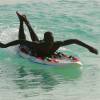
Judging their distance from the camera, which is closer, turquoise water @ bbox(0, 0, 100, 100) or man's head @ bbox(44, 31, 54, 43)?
turquoise water @ bbox(0, 0, 100, 100)

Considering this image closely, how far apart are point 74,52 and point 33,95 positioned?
19.5 feet

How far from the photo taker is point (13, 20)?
73.9 ft

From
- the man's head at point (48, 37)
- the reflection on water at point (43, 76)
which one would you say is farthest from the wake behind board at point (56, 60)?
the man's head at point (48, 37)

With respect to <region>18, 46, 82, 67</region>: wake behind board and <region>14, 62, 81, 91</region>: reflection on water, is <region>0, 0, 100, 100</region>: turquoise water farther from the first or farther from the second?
<region>18, 46, 82, 67</region>: wake behind board

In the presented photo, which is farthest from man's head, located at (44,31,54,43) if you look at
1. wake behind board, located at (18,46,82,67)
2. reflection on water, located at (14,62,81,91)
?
reflection on water, located at (14,62,81,91)

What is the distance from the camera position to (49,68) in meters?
14.5

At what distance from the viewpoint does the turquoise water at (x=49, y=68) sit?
38.8 feet

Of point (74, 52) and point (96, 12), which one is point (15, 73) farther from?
point (96, 12)

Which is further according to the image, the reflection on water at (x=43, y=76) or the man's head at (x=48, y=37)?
the man's head at (x=48, y=37)

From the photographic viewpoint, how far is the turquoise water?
1182 centimetres

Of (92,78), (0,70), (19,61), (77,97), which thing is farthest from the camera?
(19,61)

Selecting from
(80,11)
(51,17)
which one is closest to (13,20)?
(51,17)

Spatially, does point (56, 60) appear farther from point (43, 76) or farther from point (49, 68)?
point (43, 76)

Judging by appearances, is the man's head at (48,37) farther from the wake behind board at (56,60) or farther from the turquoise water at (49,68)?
the turquoise water at (49,68)
